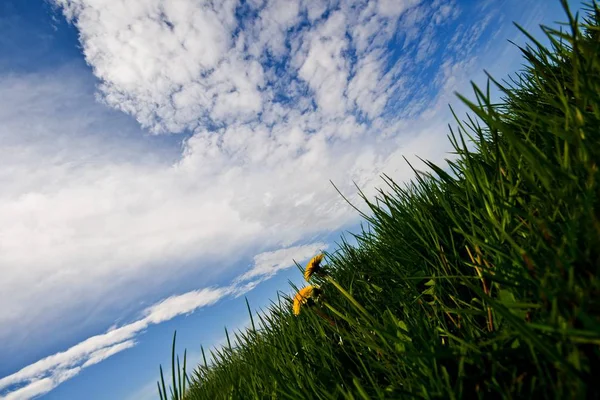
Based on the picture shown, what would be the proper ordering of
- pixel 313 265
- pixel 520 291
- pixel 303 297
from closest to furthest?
pixel 520 291
pixel 303 297
pixel 313 265

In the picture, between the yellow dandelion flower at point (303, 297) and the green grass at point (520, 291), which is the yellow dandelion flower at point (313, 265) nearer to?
the yellow dandelion flower at point (303, 297)

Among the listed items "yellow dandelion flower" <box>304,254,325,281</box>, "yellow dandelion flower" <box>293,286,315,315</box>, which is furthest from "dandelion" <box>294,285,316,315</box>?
"yellow dandelion flower" <box>304,254,325,281</box>

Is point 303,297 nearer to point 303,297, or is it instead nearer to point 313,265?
point 303,297

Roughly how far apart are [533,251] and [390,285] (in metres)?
0.96

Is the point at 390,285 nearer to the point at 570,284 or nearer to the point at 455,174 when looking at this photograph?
the point at 455,174

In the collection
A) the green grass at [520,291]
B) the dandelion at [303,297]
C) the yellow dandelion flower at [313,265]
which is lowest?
the green grass at [520,291]

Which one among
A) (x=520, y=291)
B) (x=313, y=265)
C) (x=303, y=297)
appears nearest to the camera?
(x=520, y=291)

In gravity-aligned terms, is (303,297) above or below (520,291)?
above

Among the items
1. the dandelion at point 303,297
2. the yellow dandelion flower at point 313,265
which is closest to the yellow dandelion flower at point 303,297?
the dandelion at point 303,297

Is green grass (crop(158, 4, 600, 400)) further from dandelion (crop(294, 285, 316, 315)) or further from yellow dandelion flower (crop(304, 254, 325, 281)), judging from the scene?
yellow dandelion flower (crop(304, 254, 325, 281))

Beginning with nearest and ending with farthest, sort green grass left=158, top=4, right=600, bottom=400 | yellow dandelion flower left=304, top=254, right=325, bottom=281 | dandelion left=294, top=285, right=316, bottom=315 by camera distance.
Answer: green grass left=158, top=4, right=600, bottom=400
dandelion left=294, top=285, right=316, bottom=315
yellow dandelion flower left=304, top=254, right=325, bottom=281

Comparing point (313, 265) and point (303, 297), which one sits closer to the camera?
point (303, 297)

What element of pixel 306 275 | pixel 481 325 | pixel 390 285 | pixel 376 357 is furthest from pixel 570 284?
pixel 306 275

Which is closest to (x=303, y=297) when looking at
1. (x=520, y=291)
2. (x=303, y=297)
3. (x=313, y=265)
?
(x=303, y=297)
